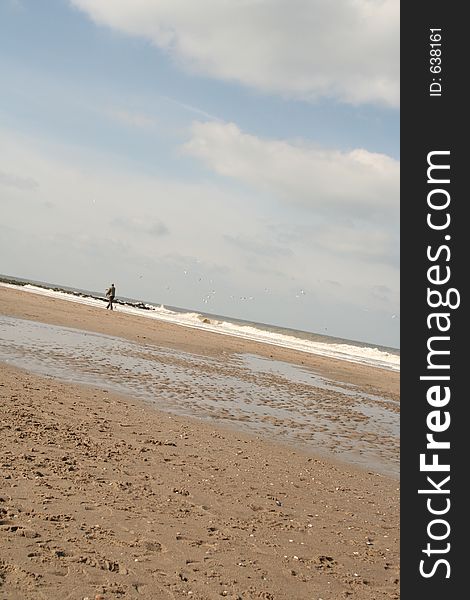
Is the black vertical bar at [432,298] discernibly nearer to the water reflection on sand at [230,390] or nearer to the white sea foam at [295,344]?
the water reflection on sand at [230,390]

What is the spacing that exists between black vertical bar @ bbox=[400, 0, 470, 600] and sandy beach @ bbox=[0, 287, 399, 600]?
2.72ft

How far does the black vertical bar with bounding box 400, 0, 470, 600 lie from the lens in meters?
5.06

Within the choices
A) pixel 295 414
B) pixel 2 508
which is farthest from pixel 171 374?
pixel 2 508

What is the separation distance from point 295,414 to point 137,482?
8.66m

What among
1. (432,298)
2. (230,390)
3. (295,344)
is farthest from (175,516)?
(295,344)

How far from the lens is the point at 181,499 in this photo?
6977mm

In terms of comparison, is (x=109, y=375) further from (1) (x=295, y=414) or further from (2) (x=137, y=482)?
(2) (x=137, y=482)

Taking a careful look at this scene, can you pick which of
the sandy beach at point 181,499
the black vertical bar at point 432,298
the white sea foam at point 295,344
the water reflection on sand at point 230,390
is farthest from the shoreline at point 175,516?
the white sea foam at point 295,344

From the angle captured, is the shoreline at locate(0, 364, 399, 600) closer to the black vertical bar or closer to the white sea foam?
the black vertical bar

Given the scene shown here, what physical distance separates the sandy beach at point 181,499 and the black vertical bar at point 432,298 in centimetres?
83

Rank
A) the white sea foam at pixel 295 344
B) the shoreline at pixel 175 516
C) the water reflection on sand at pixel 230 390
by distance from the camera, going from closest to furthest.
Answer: the shoreline at pixel 175 516 < the water reflection on sand at pixel 230 390 < the white sea foam at pixel 295 344

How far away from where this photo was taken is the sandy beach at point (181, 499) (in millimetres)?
5016

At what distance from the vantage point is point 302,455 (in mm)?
10766

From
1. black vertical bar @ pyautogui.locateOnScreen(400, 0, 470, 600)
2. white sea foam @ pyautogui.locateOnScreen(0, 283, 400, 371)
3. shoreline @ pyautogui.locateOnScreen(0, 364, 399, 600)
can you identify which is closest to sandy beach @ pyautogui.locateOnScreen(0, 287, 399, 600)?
shoreline @ pyautogui.locateOnScreen(0, 364, 399, 600)
